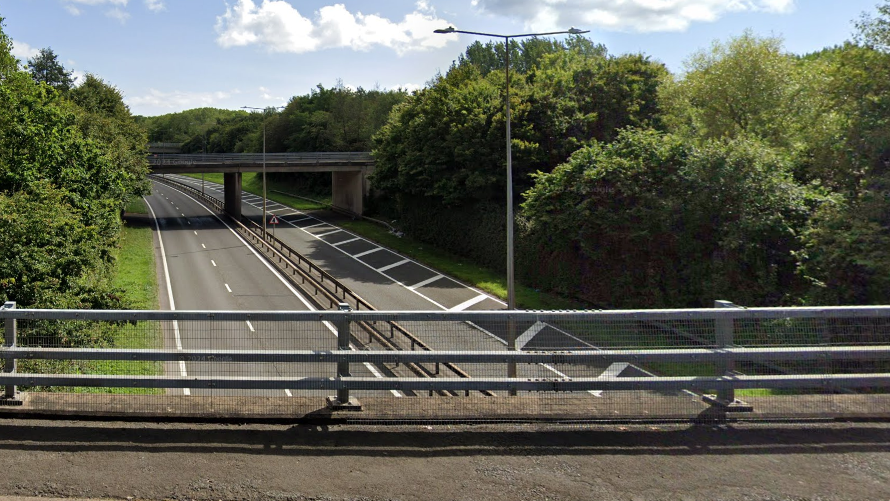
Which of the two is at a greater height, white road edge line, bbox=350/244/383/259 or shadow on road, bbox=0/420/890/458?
shadow on road, bbox=0/420/890/458

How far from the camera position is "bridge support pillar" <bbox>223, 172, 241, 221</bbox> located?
69.4 metres

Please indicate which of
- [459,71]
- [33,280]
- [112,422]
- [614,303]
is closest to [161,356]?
[112,422]

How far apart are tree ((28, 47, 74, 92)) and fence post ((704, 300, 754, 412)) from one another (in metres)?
85.6

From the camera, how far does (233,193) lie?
7094cm

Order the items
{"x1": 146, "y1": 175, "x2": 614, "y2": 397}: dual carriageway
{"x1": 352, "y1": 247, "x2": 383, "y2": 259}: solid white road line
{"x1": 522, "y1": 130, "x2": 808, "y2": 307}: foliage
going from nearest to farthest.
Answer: {"x1": 146, "y1": 175, "x2": 614, "y2": 397}: dual carriageway < {"x1": 522, "y1": 130, "x2": 808, "y2": 307}: foliage < {"x1": 352, "y1": 247, "x2": 383, "y2": 259}: solid white road line

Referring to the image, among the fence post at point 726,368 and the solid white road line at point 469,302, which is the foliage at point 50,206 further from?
the solid white road line at point 469,302

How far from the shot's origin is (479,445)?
6215 millimetres

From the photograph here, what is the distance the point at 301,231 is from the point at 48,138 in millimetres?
32393

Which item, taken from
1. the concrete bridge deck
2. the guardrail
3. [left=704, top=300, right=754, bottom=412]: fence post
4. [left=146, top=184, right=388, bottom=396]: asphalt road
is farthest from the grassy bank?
[left=704, top=300, right=754, bottom=412]: fence post

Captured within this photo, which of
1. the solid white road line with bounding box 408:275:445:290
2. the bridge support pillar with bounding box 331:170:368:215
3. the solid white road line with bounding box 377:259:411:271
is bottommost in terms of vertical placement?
the solid white road line with bounding box 408:275:445:290

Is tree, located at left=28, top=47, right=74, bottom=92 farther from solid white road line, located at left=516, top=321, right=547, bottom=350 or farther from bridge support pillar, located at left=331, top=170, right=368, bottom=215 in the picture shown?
solid white road line, located at left=516, top=321, right=547, bottom=350

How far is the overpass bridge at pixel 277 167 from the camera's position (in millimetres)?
65250

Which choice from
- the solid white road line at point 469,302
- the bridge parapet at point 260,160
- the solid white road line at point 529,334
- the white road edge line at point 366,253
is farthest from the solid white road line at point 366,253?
the solid white road line at point 529,334

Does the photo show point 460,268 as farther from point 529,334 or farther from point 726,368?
point 726,368
